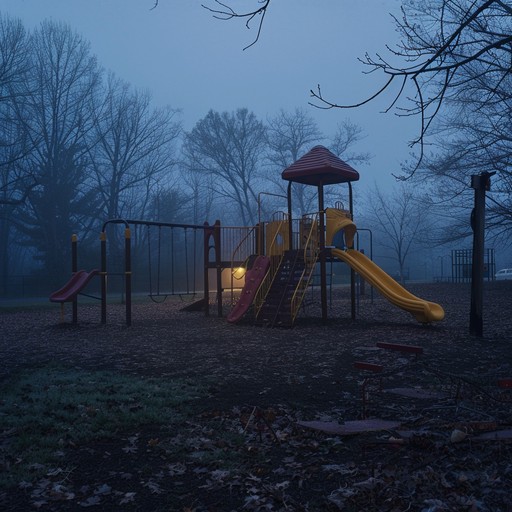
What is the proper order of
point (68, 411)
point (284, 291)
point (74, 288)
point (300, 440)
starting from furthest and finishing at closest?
point (74, 288)
point (284, 291)
point (68, 411)
point (300, 440)

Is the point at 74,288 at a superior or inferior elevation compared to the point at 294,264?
inferior

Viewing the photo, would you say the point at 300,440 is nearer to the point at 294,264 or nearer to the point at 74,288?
the point at 294,264

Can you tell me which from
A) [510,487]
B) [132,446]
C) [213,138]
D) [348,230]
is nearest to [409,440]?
[510,487]

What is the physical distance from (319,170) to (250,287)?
3.71m

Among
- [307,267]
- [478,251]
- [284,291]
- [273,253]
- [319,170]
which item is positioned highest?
[319,170]

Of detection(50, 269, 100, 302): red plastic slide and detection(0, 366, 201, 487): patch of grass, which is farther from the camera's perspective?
detection(50, 269, 100, 302): red plastic slide

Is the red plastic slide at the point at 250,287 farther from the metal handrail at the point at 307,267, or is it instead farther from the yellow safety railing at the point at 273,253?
the metal handrail at the point at 307,267

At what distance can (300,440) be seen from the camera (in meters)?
4.77

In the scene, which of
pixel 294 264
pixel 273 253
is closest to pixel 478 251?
pixel 294 264

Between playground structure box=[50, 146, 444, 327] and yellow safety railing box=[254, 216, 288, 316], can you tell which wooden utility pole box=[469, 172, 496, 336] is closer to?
playground structure box=[50, 146, 444, 327]

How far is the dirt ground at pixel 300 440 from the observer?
143 inches

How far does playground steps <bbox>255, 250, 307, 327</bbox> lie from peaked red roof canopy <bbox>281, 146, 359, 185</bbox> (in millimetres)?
2268

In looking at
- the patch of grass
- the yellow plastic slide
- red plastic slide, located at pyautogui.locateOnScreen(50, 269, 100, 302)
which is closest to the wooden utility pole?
the yellow plastic slide

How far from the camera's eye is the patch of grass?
4.45 m
